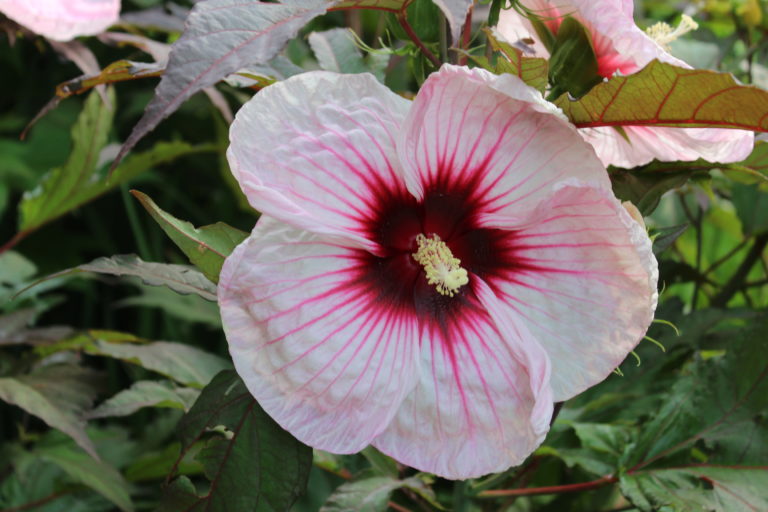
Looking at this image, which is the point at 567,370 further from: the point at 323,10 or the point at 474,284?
the point at 323,10

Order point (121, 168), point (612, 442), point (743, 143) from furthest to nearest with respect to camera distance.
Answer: point (121, 168)
point (612, 442)
point (743, 143)

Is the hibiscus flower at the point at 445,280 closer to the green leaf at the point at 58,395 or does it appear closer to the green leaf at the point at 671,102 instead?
the green leaf at the point at 671,102

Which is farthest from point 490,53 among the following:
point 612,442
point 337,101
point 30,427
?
point 30,427

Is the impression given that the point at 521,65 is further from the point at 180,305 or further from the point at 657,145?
the point at 180,305

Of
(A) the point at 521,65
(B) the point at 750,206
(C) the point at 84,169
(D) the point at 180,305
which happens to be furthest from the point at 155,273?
(B) the point at 750,206

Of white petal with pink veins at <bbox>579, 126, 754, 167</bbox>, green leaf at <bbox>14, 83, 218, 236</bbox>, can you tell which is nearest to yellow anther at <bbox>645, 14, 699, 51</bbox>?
white petal with pink veins at <bbox>579, 126, 754, 167</bbox>
